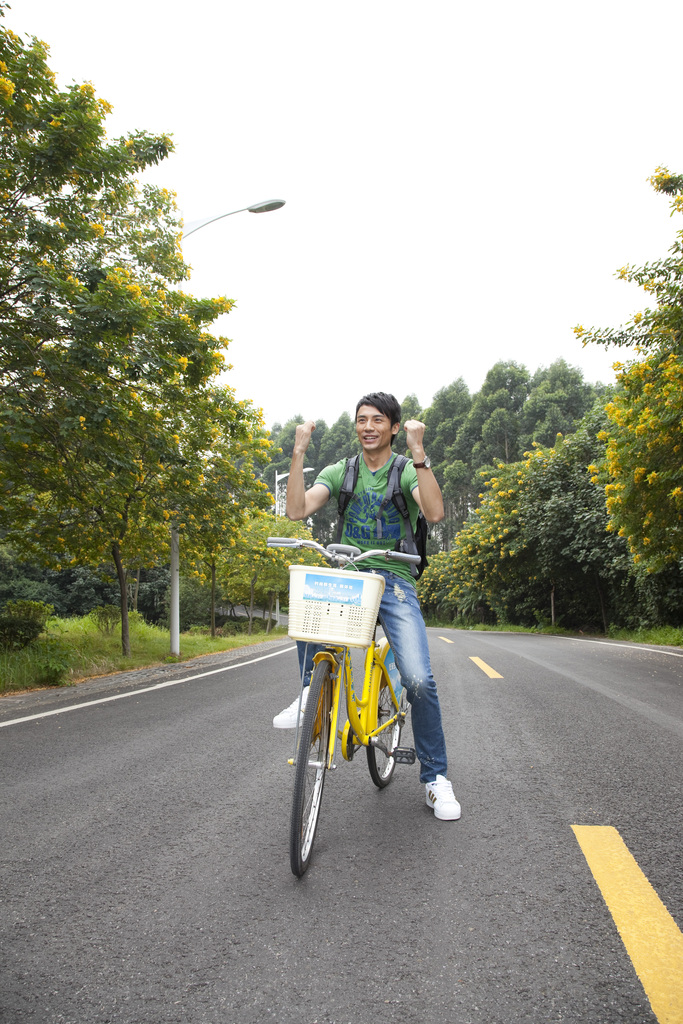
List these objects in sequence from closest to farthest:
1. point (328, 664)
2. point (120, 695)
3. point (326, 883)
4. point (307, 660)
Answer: point (326, 883) → point (328, 664) → point (307, 660) → point (120, 695)

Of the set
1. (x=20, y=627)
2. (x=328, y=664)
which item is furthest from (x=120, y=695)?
(x=328, y=664)

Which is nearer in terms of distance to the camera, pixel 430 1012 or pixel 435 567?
pixel 430 1012

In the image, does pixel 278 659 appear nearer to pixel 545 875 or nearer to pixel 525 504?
pixel 545 875

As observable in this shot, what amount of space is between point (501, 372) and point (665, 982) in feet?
238

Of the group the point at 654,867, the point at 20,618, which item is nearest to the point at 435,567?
the point at 20,618

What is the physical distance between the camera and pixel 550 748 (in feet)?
16.0

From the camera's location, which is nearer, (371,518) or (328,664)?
(328,664)

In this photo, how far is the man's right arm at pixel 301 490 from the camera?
3.31 metres

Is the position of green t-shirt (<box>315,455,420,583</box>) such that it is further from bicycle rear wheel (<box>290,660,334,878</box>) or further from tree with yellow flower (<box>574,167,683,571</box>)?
tree with yellow flower (<box>574,167,683,571</box>)

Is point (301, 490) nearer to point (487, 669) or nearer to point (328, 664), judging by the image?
point (328, 664)

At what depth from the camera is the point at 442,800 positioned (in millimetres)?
3451

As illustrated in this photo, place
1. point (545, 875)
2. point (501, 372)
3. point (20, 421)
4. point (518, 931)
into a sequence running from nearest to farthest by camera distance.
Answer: point (518, 931), point (545, 875), point (20, 421), point (501, 372)

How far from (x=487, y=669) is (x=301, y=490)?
7.08 meters

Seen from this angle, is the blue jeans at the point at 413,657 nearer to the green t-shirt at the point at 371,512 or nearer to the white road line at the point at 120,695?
the green t-shirt at the point at 371,512
